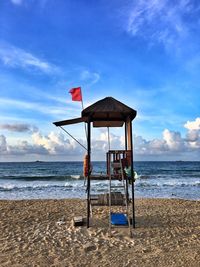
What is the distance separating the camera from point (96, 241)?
7.37 m

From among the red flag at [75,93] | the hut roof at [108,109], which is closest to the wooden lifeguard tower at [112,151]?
the hut roof at [108,109]

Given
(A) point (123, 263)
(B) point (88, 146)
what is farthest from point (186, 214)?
(A) point (123, 263)

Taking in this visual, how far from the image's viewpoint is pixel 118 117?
950 cm

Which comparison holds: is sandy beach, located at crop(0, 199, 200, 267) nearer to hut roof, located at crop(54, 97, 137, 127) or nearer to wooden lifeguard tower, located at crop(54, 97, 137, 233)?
wooden lifeguard tower, located at crop(54, 97, 137, 233)

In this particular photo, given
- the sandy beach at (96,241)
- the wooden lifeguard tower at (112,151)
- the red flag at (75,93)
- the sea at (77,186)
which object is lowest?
the sea at (77,186)

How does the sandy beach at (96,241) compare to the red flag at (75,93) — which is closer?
the sandy beach at (96,241)

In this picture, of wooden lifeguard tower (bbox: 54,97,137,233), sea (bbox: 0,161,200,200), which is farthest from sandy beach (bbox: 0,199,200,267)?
sea (bbox: 0,161,200,200)

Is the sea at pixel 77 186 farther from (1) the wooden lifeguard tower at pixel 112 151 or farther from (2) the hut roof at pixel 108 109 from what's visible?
(2) the hut roof at pixel 108 109

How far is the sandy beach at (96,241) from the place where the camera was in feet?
20.3

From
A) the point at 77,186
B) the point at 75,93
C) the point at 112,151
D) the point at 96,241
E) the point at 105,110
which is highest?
the point at 75,93

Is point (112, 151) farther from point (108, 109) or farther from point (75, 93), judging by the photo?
point (75, 93)

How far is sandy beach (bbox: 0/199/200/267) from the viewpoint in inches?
244

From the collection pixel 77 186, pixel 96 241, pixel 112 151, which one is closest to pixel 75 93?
pixel 112 151

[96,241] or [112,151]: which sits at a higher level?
[112,151]
